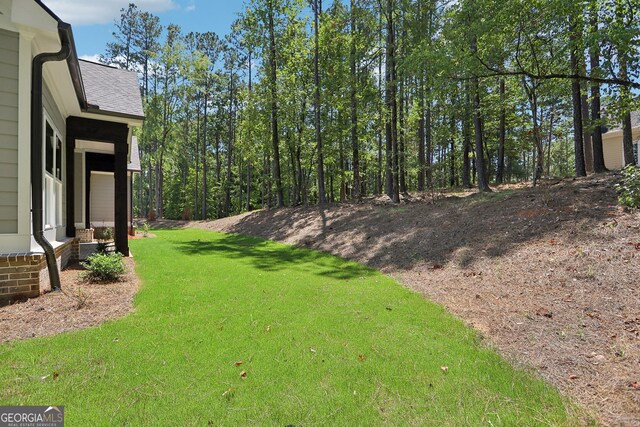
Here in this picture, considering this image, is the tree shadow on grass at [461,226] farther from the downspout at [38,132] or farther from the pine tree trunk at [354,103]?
the downspout at [38,132]

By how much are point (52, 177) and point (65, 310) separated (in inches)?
128

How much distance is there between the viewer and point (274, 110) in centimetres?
1889

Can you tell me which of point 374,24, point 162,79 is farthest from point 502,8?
point 162,79

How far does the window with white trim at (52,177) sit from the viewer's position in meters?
5.85

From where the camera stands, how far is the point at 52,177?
638 centimetres

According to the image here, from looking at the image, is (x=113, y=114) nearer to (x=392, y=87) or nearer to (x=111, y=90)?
(x=111, y=90)

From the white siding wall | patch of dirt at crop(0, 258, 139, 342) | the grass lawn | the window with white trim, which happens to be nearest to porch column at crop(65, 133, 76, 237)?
the window with white trim

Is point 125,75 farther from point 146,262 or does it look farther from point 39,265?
point 39,265

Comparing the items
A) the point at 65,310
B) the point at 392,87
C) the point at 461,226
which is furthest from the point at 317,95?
the point at 65,310

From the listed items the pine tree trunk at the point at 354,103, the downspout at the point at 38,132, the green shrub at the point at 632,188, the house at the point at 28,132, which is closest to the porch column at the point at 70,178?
the house at the point at 28,132

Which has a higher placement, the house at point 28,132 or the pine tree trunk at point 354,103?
the pine tree trunk at point 354,103

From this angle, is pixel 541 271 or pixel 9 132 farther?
pixel 541 271

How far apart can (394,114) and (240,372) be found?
44.1 ft

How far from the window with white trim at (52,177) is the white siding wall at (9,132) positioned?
1.06 meters
